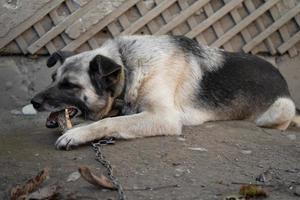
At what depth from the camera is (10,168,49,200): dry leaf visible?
3.26 metres

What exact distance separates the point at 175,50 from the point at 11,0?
1908 millimetres

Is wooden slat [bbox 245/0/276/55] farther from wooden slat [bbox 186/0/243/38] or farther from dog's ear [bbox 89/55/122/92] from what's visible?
dog's ear [bbox 89/55/122/92]

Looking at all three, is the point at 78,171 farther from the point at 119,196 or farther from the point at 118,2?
the point at 118,2

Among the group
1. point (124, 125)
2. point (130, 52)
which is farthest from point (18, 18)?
point (124, 125)

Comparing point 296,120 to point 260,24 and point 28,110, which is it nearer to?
point 260,24

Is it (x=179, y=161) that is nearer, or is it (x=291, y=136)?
(x=179, y=161)

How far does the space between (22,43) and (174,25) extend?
1.49 meters

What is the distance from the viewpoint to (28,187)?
11.1ft

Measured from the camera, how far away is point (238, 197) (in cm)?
332

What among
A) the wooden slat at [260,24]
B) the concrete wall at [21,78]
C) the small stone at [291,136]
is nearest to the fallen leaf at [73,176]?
the small stone at [291,136]

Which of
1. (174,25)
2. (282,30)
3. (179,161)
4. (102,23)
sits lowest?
(282,30)

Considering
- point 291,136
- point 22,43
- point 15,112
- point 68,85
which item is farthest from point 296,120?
point 22,43

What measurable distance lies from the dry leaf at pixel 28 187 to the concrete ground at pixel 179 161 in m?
0.08

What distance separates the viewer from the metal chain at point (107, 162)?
11.0ft
